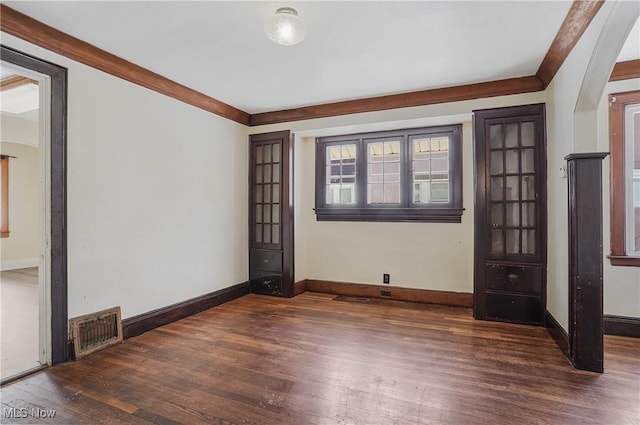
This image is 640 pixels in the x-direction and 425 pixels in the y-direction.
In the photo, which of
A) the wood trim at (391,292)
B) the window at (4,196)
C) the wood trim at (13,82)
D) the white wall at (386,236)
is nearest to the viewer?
the wood trim at (13,82)

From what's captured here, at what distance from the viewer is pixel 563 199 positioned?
3.00 m

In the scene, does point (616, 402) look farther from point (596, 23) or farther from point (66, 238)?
point (66, 238)

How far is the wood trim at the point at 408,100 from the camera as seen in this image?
3594 millimetres

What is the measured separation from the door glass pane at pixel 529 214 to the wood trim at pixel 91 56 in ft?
12.5

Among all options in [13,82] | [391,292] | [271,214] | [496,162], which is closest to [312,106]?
[271,214]

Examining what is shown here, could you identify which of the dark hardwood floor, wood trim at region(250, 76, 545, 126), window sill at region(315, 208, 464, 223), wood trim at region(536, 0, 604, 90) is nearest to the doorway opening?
the dark hardwood floor

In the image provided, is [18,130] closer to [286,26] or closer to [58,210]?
[58,210]

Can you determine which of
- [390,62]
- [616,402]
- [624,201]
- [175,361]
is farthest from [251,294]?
[624,201]

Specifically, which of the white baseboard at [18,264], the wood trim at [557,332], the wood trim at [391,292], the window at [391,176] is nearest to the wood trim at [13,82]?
the window at [391,176]

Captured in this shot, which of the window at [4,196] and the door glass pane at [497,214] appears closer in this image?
the door glass pane at [497,214]

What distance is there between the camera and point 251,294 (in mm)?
4949

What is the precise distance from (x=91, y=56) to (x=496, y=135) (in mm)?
4007

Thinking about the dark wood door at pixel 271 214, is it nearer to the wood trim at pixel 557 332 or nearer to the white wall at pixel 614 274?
the wood trim at pixel 557 332

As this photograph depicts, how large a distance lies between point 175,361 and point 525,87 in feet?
13.9
